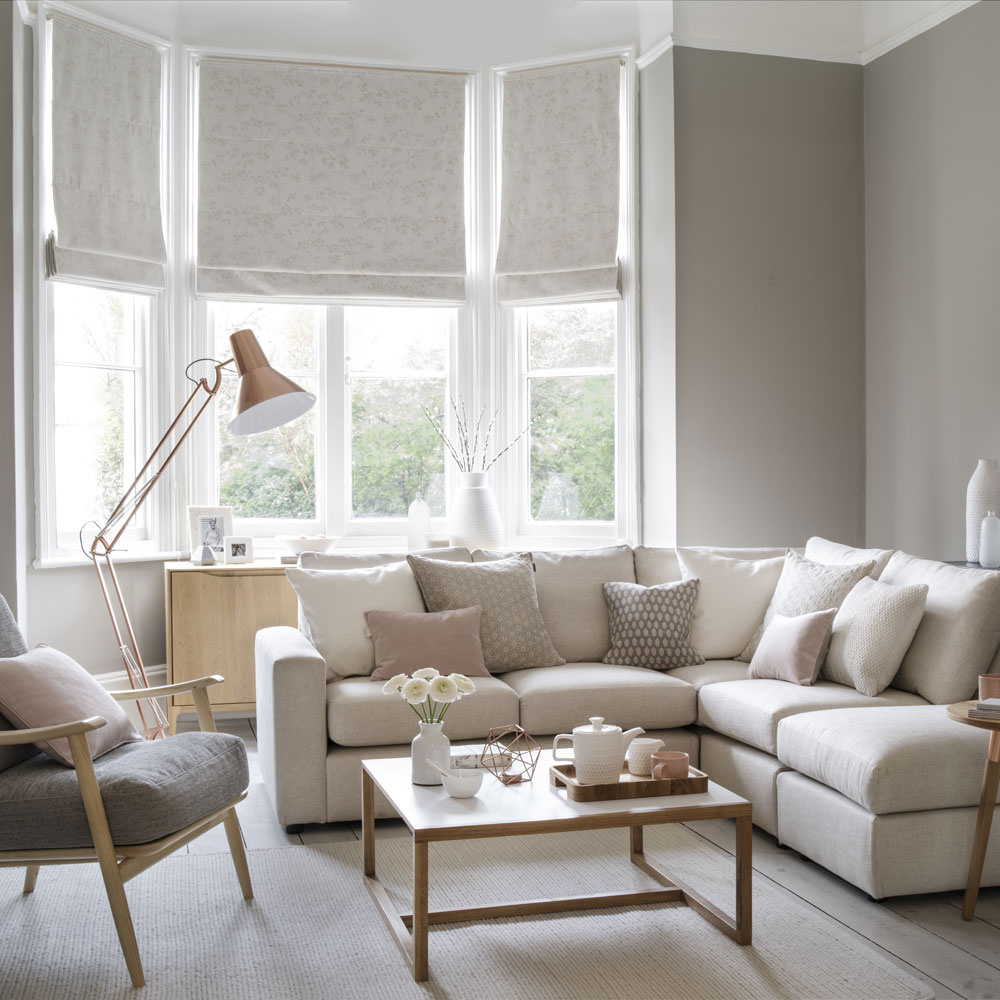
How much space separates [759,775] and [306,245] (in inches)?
140

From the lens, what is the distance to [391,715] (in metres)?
3.54

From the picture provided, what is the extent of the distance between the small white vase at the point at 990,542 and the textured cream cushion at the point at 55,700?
337cm

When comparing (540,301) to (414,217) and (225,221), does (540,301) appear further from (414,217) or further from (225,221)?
(225,221)

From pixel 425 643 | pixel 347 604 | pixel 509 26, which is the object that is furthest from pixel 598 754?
pixel 509 26

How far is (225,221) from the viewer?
540cm

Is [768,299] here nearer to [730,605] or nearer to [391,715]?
[730,605]

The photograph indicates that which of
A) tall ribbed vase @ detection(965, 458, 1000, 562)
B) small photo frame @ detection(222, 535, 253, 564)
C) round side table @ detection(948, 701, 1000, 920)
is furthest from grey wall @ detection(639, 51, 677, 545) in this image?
round side table @ detection(948, 701, 1000, 920)

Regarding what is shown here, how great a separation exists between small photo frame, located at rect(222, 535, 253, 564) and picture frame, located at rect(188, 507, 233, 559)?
0.09 meters

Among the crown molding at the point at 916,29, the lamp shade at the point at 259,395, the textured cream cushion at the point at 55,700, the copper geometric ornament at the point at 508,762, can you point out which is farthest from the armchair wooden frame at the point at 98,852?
the crown molding at the point at 916,29

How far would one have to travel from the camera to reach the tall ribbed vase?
446cm

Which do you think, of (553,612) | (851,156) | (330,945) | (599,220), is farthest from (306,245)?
(330,945)

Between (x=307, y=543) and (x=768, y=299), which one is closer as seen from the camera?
(x=307, y=543)

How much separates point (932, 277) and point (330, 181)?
3.05 meters

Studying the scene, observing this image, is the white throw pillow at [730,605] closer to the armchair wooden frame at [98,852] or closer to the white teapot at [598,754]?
the white teapot at [598,754]
